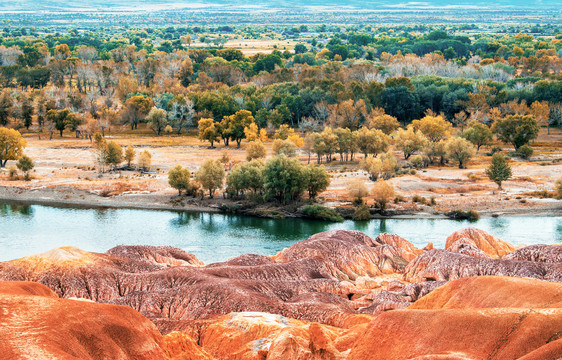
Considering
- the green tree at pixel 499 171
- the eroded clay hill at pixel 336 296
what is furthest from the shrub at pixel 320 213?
the green tree at pixel 499 171

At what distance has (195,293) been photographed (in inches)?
1665

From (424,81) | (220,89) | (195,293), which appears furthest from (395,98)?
(195,293)

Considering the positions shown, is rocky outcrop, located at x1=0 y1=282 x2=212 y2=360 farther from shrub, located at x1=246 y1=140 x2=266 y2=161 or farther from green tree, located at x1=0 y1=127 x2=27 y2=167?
green tree, located at x1=0 y1=127 x2=27 y2=167

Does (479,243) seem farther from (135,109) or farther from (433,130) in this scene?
(135,109)

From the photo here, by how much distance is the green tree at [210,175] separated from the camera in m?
89.2

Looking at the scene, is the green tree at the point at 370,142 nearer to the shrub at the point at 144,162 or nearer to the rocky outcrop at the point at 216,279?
the shrub at the point at 144,162

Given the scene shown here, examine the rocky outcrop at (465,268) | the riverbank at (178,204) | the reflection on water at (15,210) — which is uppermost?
the rocky outcrop at (465,268)

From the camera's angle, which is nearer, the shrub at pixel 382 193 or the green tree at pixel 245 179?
the shrub at pixel 382 193

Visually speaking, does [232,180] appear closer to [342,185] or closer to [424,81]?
[342,185]

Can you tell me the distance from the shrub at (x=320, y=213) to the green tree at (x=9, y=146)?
47555 mm

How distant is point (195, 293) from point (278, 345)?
12.5 m

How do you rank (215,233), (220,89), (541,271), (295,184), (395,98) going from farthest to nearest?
(220,89), (395,98), (295,184), (215,233), (541,271)

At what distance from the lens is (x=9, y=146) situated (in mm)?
103000

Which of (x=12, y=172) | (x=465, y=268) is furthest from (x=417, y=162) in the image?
(x=12, y=172)
